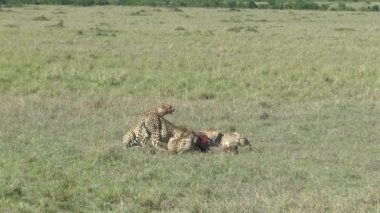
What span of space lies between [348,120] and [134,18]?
29224 mm

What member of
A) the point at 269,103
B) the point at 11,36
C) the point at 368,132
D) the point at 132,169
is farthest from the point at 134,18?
the point at 132,169

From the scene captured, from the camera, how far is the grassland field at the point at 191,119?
764 centimetres

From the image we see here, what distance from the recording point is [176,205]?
7.39 meters

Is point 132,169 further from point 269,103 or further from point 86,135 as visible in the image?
point 269,103

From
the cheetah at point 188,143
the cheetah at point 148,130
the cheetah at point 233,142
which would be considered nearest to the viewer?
the cheetah at point 188,143

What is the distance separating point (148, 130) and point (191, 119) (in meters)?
2.94

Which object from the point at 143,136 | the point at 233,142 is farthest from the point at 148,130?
the point at 233,142

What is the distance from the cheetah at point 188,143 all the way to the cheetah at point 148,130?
0.23m

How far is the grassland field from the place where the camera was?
25.1 ft

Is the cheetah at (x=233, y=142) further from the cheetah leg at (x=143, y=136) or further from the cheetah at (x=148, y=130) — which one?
the cheetah leg at (x=143, y=136)

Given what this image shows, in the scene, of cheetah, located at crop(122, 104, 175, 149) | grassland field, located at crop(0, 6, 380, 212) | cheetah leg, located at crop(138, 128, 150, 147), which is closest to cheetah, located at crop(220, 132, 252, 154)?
grassland field, located at crop(0, 6, 380, 212)

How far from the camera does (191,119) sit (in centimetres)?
1303

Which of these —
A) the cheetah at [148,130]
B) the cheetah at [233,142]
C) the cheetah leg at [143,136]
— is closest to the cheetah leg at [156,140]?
the cheetah at [148,130]

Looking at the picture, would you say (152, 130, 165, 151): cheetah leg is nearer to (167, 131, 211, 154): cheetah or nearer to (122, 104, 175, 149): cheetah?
(122, 104, 175, 149): cheetah
